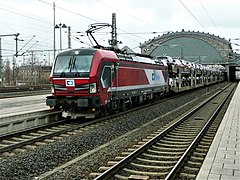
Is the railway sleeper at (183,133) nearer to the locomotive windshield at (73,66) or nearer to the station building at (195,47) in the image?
the locomotive windshield at (73,66)

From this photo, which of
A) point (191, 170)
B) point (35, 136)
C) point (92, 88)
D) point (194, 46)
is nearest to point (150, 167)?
point (191, 170)

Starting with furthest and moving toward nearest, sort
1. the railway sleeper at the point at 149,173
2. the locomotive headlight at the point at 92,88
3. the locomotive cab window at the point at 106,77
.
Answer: the locomotive cab window at the point at 106,77 < the locomotive headlight at the point at 92,88 < the railway sleeper at the point at 149,173

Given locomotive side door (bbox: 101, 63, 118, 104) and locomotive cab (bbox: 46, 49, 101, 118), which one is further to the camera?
locomotive side door (bbox: 101, 63, 118, 104)

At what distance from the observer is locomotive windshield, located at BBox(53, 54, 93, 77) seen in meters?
15.1

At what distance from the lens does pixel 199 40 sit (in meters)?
119

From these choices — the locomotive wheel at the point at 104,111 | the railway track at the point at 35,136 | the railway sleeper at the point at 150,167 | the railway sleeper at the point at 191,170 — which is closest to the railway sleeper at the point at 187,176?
the railway sleeper at the point at 191,170

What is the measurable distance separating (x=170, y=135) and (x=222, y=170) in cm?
544

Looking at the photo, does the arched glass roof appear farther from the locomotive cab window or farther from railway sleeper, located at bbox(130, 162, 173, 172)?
railway sleeper, located at bbox(130, 162, 173, 172)

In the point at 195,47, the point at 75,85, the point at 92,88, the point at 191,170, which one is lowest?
the point at 191,170

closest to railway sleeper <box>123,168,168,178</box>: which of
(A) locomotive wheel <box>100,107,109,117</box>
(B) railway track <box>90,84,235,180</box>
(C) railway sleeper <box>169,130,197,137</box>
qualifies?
(B) railway track <box>90,84,235,180</box>

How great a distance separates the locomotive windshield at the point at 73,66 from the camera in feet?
49.4

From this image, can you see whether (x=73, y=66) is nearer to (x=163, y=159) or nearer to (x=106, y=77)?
(x=106, y=77)

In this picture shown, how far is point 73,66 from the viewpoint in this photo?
15.4m

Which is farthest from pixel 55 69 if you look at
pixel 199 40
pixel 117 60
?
pixel 199 40
